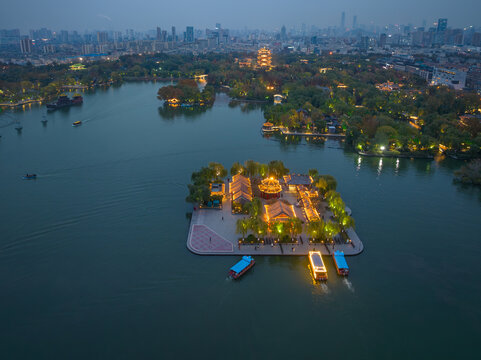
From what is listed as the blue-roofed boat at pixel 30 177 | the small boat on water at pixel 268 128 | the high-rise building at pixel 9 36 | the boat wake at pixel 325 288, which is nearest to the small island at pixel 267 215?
the boat wake at pixel 325 288

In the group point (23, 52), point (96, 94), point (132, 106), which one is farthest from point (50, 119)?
point (23, 52)

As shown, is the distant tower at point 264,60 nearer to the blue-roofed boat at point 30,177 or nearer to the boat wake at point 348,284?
the blue-roofed boat at point 30,177

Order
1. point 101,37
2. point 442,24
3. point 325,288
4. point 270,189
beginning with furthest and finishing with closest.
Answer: point 101,37 → point 442,24 → point 270,189 → point 325,288

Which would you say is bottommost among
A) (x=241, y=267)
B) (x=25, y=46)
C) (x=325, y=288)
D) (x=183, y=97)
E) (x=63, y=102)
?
(x=325, y=288)

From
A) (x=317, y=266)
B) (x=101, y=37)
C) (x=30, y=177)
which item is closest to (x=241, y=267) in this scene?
(x=317, y=266)

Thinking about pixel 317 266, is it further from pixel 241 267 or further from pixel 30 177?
pixel 30 177

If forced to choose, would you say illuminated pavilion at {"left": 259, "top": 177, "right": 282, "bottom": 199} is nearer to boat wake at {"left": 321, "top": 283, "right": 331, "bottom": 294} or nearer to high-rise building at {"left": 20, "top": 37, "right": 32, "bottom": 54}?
boat wake at {"left": 321, "top": 283, "right": 331, "bottom": 294}
